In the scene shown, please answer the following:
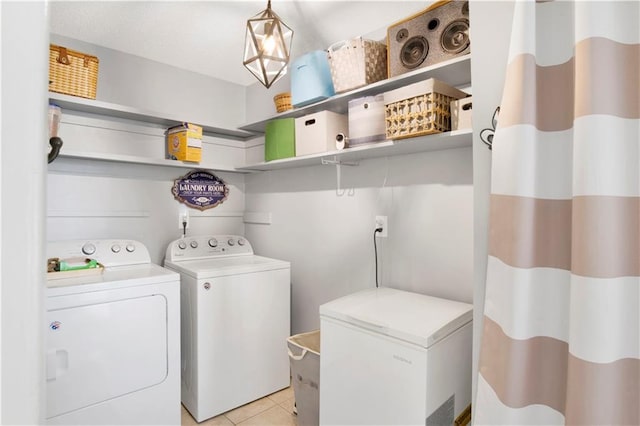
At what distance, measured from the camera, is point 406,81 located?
193 cm

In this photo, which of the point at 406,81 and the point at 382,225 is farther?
the point at 382,225

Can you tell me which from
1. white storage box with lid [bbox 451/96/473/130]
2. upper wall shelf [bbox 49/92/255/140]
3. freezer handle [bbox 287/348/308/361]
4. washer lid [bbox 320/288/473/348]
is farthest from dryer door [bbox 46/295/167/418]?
white storage box with lid [bbox 451/96/473/130]

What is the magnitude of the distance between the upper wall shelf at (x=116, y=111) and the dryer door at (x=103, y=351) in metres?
1.31

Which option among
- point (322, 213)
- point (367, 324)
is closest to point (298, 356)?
point (367, 324)

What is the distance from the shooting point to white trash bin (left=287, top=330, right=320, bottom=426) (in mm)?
2010

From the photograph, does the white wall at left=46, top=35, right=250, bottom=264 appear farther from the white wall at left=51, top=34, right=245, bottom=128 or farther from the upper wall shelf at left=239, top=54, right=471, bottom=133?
the upper wall shelf at left=239, top=54, right=471, bottom=133

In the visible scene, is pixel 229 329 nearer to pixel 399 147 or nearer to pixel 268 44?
pixel 399 147

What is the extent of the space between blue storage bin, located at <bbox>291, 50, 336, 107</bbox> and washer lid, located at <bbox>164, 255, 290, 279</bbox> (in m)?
1.19

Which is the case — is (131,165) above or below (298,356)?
above

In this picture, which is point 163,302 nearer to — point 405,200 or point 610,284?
point 405,200

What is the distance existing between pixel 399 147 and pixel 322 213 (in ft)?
3.07

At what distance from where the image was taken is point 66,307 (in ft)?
5.91

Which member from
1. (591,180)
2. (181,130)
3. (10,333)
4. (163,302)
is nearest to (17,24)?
(10,333)

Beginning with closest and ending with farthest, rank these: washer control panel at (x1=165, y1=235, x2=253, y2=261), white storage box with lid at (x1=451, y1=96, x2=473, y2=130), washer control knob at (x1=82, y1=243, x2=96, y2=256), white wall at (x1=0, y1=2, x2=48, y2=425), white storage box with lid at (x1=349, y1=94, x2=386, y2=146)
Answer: white wall at (x1=0, y1=2, x2=48, y2=425) < white storage box with lid at (x1=451, y1=96, x2=473, y2=130) < white storage box with lid at (x1=349, y1=94, x2=386, y2=146) < washer control knob at (x1=82, y1=243, x2=96, y2=256) < washer control panel at (x1=165, y1=235, x2=253, y2=261)
